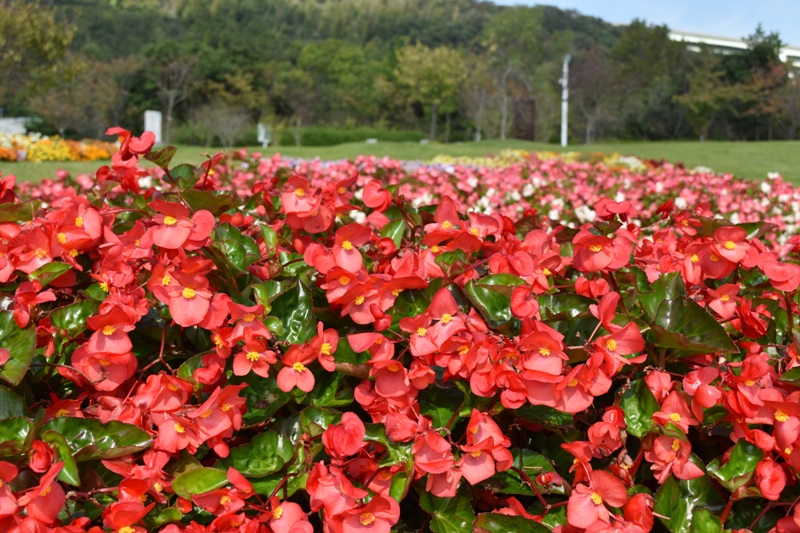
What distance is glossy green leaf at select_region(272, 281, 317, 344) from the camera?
1008mm

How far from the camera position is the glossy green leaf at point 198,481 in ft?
2.90

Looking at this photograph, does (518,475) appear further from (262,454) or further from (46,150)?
(46,150)

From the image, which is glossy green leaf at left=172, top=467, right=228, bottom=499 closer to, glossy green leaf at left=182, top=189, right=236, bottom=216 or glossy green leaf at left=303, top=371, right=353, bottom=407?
glossy green leaf at left=303, top=371, right=353, bottom=407

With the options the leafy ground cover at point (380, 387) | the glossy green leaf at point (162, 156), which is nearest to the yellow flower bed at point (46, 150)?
the glossy green leaf at point (162, 156)

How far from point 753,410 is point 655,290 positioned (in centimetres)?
23

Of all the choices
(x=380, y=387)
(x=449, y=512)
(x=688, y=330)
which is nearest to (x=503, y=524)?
(x=449, y=512)

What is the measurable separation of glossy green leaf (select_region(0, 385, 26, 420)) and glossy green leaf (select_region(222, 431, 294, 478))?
26 centimetres

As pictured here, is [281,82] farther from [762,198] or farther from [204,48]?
[762,198]

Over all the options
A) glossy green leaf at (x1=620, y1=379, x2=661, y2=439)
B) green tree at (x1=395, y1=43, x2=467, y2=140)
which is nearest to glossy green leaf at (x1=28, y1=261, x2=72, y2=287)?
glossy green leaf at (x1=620, y1=379, x2=661, y2=439)

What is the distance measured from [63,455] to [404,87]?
138ft

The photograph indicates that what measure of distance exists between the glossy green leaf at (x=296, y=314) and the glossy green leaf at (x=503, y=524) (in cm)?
33

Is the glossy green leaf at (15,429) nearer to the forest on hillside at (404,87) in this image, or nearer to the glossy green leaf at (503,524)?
the glossy green leaf at (503,524)

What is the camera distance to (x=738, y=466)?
949mm

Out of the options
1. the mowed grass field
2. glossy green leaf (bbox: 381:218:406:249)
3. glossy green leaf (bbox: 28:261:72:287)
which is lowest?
the mowed grass field
